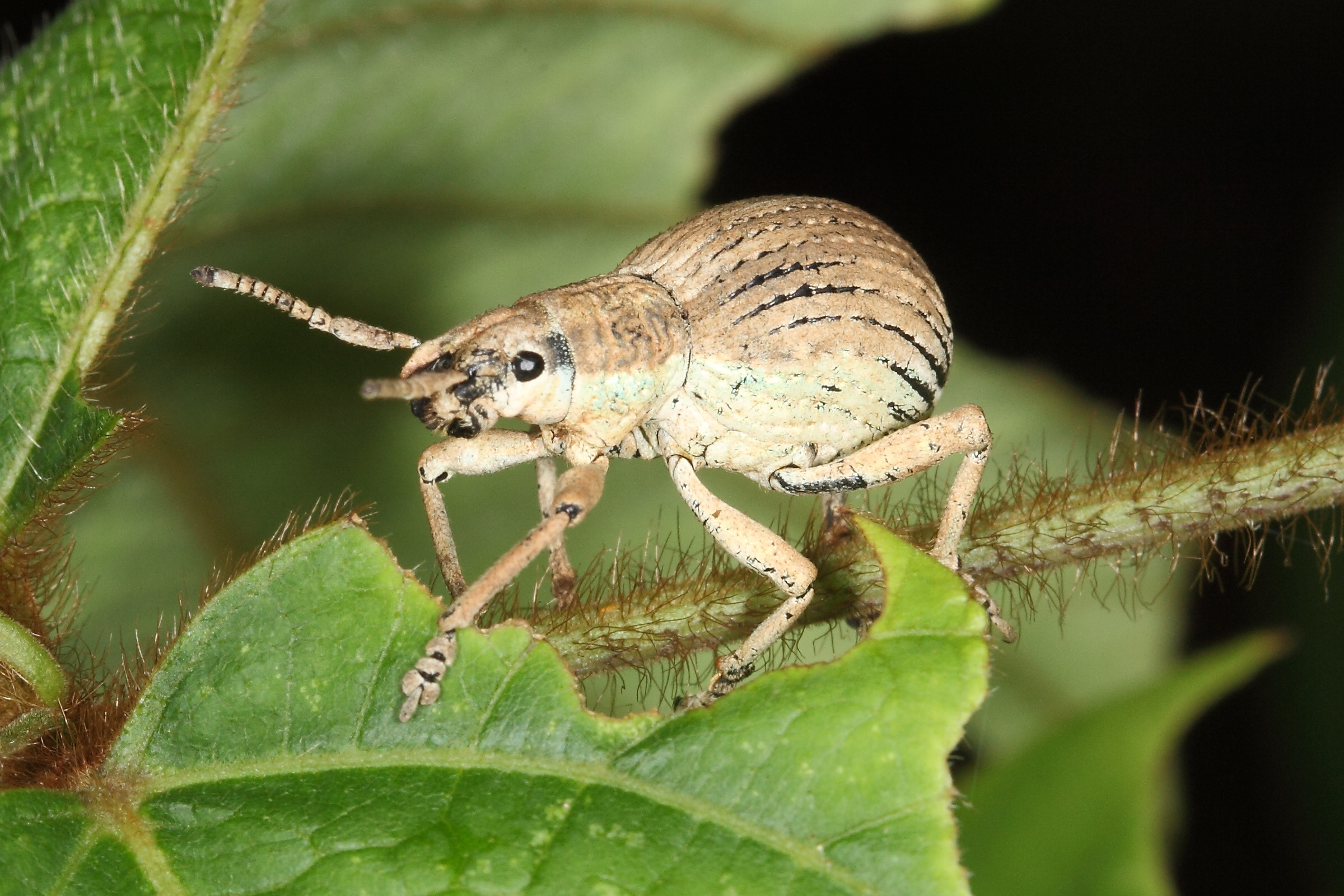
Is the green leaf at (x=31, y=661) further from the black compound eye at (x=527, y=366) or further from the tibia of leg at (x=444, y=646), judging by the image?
the black compound eye at (x=527, y=366)

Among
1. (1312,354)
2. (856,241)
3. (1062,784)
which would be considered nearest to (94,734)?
(856,241)

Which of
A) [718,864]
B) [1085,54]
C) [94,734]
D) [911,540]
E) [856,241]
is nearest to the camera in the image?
[718,864]

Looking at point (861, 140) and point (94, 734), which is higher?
point (861, 140)

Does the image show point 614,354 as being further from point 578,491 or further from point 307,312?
point 307,312

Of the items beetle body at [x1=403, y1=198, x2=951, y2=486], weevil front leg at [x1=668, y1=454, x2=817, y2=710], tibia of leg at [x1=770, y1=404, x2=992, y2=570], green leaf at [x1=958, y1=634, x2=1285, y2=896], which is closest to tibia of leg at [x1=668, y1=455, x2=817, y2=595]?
weevil front leg at [x1=668, y1=454, x2=817, y2=710]

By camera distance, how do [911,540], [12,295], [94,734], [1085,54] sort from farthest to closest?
[1085,54], [911,540], [12,295], [94,734]

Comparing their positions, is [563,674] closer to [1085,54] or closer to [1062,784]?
[1062,784]
